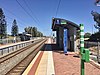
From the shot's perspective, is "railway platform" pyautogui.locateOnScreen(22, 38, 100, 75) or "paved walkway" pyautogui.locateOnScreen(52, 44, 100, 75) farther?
"railway platform" pyautogui.locateOnScreen(22, 38, 100, 75)

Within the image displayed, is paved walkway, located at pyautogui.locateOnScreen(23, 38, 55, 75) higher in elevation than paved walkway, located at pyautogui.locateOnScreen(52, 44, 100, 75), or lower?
lower

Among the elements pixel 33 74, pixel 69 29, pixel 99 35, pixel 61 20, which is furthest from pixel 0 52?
pixel 99 35

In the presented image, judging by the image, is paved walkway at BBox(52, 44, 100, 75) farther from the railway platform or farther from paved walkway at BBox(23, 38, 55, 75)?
paved walkway at BBox(23, 38, 55, 75)

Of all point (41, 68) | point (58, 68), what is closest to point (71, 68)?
point (58, 68)

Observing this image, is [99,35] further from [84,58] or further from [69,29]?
[84,58]

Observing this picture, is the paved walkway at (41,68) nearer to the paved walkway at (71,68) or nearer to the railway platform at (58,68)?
the railway platform at (58,68)

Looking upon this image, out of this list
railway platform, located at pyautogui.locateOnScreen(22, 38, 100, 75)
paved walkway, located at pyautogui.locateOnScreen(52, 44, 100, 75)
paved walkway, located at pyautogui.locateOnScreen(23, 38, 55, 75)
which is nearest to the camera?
paved walkway, located at pyautogui.locateOnScreen(52, 44, 100, 75)

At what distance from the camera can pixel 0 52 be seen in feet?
81.8

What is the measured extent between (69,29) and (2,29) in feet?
205

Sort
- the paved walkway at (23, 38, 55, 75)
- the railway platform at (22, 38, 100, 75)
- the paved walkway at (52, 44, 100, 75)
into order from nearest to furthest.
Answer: the paved walkway at (52, 44, 100, 75)
the railway platform at (22, 38, 100, 75)
the paved walkway at (23, 38, 55, 75)

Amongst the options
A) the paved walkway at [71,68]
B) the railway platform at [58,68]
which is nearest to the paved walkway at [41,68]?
the railway platform at [58,68]

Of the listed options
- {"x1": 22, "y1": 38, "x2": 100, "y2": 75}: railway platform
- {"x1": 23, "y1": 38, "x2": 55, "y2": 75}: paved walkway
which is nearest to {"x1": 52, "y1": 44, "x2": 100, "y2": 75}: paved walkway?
{"x1": 22, "y1": 38, "x2": 100, "y2": 75}: railway platform

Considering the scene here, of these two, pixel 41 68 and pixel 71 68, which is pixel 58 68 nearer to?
pixel 71 68

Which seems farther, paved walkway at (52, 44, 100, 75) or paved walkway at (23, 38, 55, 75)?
paved walkway at (23, 38, 55, 75)
